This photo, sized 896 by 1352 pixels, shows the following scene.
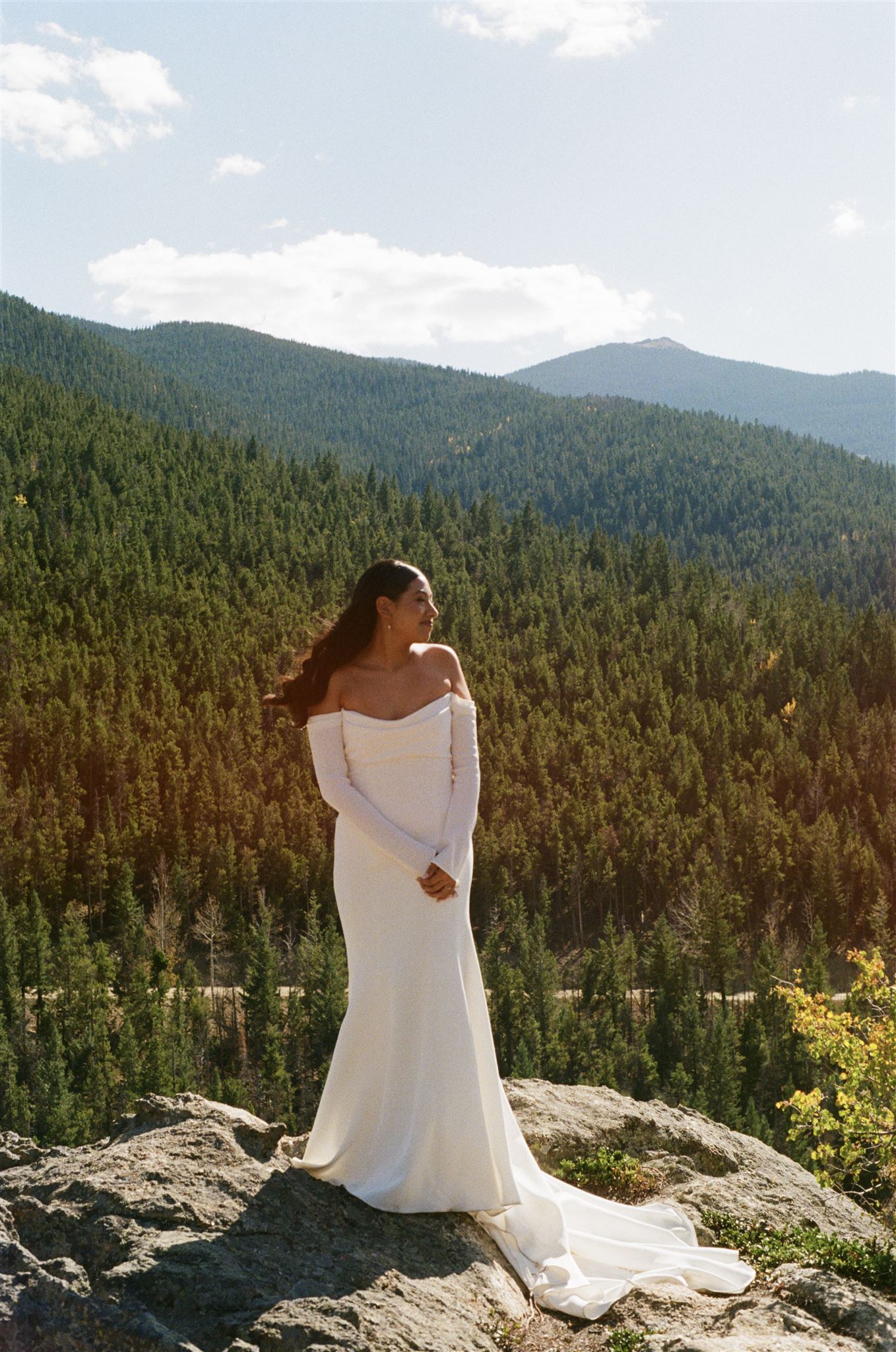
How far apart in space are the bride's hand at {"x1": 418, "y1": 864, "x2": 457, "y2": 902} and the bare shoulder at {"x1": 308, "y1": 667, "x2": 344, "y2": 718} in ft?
3.61

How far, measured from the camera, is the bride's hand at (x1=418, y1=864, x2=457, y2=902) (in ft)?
22.0

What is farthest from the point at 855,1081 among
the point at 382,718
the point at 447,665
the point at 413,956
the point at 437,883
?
the point at 382,718

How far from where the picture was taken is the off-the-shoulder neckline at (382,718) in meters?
6.81

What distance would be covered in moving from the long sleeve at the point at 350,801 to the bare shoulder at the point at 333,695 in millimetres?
34

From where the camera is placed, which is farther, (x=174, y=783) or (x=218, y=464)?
(x=218, y=464)

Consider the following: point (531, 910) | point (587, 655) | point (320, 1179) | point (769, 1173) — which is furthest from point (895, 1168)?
point (587, 655)

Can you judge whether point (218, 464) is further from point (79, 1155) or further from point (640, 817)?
point (79, 1155)

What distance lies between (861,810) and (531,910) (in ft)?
92.3

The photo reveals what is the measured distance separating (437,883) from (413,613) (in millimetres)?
1580

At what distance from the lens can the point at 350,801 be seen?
22.3 feet

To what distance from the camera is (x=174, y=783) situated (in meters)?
86.2

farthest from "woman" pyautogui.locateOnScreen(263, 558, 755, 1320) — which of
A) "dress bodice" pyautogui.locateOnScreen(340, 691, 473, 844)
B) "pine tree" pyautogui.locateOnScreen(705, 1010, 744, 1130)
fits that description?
"pine tree" pyautogui.locateOnScreen(705, 1010, 744, 1130)

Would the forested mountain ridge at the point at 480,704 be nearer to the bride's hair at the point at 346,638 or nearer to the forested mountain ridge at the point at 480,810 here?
the forested mountain ridge at the point at 480,810

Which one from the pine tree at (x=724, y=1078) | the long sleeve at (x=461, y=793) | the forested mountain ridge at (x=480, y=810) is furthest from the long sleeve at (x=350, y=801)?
the pine tree at (x=724, y=1078)
